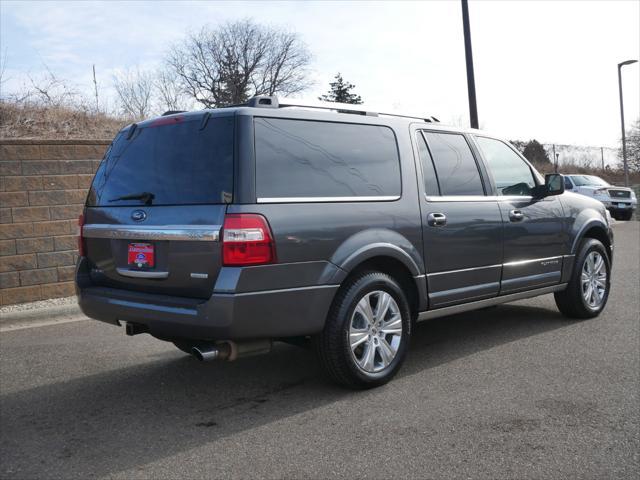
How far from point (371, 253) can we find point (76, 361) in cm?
278

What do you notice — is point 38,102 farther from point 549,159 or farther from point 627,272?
point 549,159

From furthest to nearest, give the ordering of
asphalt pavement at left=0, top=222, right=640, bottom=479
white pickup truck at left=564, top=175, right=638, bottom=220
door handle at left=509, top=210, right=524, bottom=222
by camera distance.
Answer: white pickup truck at left=564, top=175, right=638, bottom=220
door handle at left=509, top=210, right=524, bottom=222
asphalt pavement at left=0, top=222, right=640, bottom=479

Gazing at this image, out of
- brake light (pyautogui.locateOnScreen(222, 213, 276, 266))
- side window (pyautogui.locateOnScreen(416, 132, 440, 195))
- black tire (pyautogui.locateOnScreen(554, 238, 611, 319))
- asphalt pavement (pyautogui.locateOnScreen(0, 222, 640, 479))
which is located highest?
side window (pyautogui.locateOnScreen(416, 132, 440, 195))

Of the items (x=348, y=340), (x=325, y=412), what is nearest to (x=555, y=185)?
(x=348, y=340)

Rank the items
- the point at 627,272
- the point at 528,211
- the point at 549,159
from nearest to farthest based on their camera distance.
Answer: the point at 528,211 < the point at 627,272 < the point at 549,159

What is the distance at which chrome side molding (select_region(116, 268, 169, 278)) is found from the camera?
13.5 ft

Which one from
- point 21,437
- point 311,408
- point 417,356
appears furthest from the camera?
point 417,356

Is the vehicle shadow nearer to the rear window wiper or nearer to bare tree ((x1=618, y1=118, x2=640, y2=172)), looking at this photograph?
the rear window wiper

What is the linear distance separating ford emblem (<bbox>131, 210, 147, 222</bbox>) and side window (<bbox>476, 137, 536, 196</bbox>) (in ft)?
9.83

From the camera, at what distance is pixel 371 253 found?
4.45 metres

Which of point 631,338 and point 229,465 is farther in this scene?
point 631,338

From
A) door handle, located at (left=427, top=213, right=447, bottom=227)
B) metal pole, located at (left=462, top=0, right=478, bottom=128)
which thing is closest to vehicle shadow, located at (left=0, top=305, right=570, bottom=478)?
door handle, located at (left=427, top=213, right=447, bottom=227)

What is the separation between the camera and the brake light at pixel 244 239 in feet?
12.6

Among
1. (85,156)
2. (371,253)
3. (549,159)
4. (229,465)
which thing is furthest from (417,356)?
(549,159)
